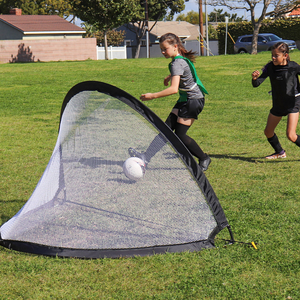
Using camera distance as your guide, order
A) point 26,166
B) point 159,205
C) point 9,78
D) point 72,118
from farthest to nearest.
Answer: point 9,78 → point 26,166 → point 72,118 → point 159,205

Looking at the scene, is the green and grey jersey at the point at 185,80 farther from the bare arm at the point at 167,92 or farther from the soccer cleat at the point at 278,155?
the soccer cleat at the point at 278,155

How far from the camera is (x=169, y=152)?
3.44 metres

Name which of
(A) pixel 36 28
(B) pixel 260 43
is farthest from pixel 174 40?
(A) pixel 36 28

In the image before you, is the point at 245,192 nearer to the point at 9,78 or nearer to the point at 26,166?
the point at 26,166

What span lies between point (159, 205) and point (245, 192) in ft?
5.85

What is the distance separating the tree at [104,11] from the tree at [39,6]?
26791 mm

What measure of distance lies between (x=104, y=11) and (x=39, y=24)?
475 inches

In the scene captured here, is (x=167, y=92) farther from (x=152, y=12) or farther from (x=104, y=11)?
(x=152, y=12)

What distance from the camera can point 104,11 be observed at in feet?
106

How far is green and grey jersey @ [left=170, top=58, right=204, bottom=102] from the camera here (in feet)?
15.6

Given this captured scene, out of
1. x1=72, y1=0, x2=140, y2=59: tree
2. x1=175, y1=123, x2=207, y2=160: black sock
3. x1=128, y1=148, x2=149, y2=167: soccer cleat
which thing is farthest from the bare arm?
x1=72, y1=0, x2=140, y2=59: tree

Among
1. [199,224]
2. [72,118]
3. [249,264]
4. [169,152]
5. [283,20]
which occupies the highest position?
[283,20]

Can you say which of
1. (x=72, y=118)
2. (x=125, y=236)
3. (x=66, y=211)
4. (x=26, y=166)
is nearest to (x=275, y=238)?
(x=125, y=236)

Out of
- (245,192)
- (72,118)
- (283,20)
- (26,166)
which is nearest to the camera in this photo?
(72,118)
